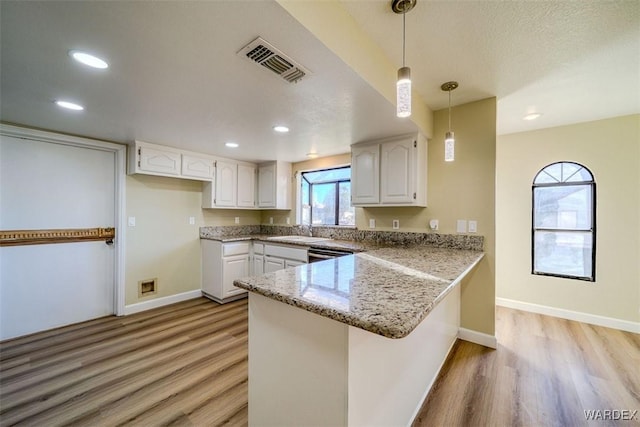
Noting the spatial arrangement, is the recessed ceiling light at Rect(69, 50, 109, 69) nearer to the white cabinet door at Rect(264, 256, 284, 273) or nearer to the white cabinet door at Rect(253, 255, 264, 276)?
the white cabinet door at Rect(264, 256, 284, 273)

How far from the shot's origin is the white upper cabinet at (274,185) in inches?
166

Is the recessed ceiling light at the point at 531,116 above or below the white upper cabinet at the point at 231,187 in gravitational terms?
above

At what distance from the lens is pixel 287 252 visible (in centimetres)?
339

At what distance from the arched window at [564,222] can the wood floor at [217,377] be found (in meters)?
0.69

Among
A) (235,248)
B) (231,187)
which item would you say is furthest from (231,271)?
(231,187)

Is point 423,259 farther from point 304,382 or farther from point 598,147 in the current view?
point 598,147

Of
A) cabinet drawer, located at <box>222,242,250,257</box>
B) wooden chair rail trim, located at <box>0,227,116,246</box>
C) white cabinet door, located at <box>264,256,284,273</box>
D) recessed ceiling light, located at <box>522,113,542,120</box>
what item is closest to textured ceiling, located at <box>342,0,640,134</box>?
recessed ceiling light, located at <box>522,113,542,120</box>

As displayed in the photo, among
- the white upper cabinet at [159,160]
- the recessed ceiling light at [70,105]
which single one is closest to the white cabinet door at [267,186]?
the white upper cabinet at [159,160]

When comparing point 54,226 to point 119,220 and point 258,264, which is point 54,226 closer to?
point 119,220

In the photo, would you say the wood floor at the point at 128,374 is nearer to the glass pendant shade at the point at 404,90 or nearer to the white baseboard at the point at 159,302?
the white baseboard at the point at 159,302

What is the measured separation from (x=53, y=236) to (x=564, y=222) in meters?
5.98

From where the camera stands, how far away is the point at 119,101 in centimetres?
195

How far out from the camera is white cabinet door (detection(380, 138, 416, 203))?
2658 millimetres

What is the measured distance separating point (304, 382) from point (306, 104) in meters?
1.82
